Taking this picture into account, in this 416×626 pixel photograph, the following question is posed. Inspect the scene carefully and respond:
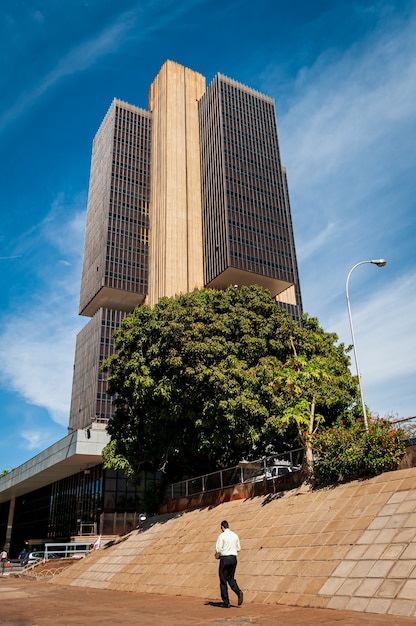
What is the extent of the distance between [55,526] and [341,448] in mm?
50036

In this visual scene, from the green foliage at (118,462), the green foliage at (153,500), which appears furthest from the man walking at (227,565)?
the green foliage at (153,500)

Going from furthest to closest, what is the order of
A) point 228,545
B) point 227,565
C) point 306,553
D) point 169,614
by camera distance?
→ point 306,553
point 228,545
point 227,565
point 169,614

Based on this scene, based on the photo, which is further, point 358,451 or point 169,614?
point 358,451

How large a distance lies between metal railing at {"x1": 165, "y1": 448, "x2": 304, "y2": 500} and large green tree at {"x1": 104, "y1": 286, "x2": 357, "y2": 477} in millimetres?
1505

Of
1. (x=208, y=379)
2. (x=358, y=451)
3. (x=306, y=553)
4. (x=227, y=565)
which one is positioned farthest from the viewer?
(x=208, y=379)

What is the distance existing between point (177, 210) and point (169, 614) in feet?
284

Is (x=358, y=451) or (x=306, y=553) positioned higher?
(x=358, y=451)

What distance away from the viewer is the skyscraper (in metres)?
87.5

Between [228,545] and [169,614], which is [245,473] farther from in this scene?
[169,614]

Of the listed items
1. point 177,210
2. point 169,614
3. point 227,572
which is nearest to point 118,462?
point 227,572

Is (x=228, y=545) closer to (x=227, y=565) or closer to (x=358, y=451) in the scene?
(x=227, y=565)

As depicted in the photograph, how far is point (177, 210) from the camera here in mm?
91875

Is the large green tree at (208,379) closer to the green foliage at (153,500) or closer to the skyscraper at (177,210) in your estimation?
the green foliage at (153,500)

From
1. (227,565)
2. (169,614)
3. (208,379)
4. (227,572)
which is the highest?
(208,379)
